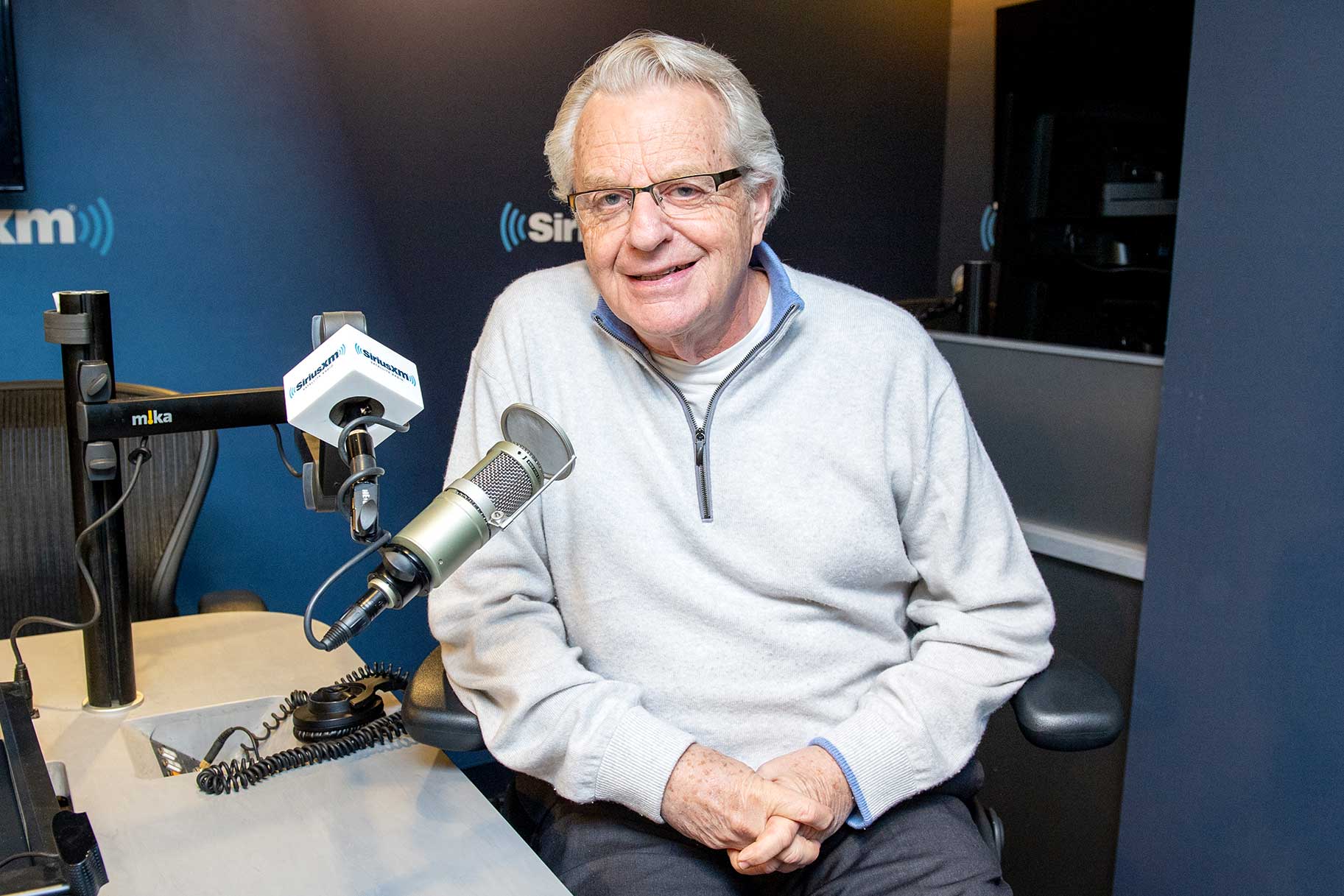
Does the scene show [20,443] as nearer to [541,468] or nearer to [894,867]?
[541,468]

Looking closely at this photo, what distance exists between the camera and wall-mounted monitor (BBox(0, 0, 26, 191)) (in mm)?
2258

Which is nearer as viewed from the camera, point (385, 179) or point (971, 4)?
point (385, 179)

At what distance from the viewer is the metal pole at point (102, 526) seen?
4.51 ft

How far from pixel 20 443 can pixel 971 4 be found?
8.93ft

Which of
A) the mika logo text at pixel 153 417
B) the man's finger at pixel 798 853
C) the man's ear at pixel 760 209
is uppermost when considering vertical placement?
the man's ear at pixel 760 209

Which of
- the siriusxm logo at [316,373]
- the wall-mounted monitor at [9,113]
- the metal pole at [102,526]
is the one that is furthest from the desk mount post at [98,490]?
the wall-mounted monitor at [9,113]

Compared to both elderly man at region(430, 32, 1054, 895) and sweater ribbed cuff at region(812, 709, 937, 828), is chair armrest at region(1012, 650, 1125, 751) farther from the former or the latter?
sweater ribbed cuff at region(812, 709, 937, 828)

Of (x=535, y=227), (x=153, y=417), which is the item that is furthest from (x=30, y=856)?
(x=535, y=227)

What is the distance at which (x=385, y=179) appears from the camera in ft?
9.02

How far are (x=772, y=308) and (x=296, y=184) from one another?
4.74 feet

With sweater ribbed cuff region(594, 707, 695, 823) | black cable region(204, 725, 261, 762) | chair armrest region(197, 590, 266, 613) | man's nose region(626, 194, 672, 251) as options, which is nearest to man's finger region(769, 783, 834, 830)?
sweater ribbed cuff region(594, 707, 695, 823)

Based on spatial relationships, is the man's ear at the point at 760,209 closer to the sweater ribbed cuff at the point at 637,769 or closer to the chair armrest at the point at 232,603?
the sweater ribbed cuff at the point at 637,769

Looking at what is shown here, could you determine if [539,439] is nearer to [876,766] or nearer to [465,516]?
[465,516]

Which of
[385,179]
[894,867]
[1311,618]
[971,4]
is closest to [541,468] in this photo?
[894,867]
